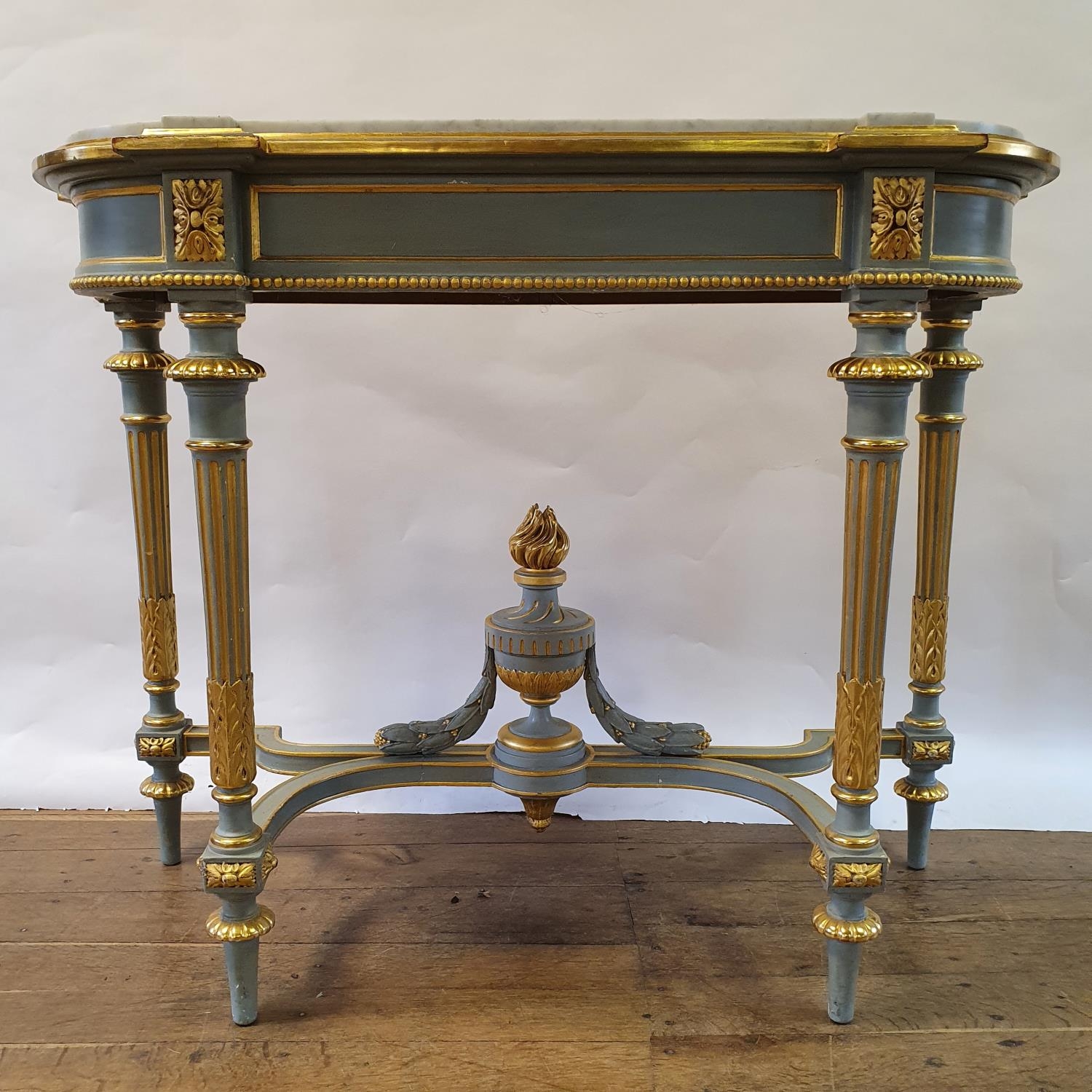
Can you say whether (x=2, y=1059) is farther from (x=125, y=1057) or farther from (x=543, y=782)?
(x=543, y=782)

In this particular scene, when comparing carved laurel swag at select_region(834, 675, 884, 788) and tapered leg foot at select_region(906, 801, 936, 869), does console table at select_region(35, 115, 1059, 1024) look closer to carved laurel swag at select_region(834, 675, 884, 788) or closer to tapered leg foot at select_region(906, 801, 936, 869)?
carved laurel swag at select_region(834, 675, 884, 788)

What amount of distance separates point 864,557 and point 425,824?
3.82 ft

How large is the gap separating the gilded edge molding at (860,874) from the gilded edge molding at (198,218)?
1119 millimetres

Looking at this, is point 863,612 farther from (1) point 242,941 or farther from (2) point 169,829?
(2) point 169,829

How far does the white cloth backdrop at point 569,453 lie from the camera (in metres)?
2.38

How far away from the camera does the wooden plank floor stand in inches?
59.4

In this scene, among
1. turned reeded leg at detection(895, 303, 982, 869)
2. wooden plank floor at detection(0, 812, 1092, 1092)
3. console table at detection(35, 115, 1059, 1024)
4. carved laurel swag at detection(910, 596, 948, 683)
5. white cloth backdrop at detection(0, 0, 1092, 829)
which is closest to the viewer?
console table at detection(35, 115, 1059, 1024)

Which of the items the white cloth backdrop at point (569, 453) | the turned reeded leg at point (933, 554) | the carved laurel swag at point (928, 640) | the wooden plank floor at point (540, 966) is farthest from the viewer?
the white cloth backdrop at point (569, 453)

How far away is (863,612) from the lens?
1.52 m

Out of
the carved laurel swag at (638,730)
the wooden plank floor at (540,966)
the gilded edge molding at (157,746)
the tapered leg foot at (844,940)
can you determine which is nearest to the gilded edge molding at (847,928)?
the tapered leg foot at (844,940)

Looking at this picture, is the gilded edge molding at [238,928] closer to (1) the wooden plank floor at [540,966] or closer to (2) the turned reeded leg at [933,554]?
(1) the wooden plank floor at [540,966]

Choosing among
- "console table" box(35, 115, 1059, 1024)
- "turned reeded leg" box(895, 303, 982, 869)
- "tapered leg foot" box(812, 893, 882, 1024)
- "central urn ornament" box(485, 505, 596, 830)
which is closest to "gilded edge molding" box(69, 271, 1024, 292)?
"console table" box(35, 115, 1059, 1024)

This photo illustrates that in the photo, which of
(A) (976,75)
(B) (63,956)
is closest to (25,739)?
(B) (63,956)

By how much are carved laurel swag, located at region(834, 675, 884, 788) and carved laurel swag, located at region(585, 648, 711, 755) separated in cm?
48
